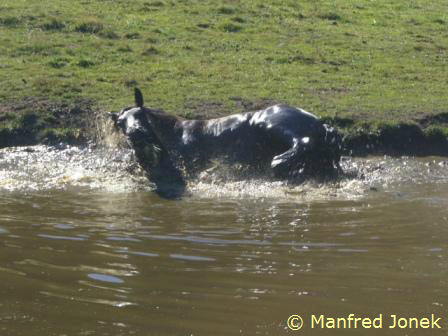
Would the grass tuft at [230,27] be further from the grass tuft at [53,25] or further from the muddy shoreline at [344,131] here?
the muddy shoreline at [344,131]

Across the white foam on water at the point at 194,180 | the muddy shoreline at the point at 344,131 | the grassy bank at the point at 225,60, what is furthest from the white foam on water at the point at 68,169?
the grassy bank at the point at 225,60

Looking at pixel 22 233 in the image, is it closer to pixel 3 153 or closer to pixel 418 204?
pixel 418 204

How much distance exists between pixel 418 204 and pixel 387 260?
266 cm

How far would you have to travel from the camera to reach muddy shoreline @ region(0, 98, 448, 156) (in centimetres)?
1284

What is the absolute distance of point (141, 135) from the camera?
1106 centimetres

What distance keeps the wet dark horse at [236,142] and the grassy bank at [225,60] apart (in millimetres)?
1804

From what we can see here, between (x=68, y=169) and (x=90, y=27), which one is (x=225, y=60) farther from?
(x=68, y=169)

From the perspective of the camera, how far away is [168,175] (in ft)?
36.2

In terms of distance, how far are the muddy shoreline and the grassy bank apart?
3 cm

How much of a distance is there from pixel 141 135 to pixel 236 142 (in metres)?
1.13

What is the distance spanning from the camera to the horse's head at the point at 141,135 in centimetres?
1102

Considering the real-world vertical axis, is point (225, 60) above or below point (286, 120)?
above

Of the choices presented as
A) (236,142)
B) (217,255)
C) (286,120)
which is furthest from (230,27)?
(217,255)

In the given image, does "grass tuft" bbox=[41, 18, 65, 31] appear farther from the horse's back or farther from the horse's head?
the horse's back
